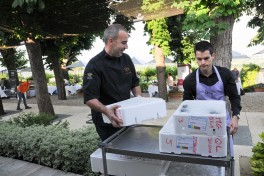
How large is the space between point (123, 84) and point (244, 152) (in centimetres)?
354

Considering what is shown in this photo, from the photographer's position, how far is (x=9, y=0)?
271 inches

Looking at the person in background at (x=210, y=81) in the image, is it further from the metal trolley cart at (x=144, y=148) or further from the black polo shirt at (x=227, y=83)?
the metal trolley cart at (x=144, y=148)

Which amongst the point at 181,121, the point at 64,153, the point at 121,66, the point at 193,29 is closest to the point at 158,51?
the point at 193,29

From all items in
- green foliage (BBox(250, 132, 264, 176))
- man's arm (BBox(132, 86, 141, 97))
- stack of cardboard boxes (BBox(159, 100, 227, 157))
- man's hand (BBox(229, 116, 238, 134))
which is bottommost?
green foliage (BBox(250, 132, 264, 176))

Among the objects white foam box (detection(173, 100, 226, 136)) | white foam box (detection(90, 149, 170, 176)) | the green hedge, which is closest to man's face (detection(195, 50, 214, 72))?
white foam box (detection(173, 100, 226, 136))

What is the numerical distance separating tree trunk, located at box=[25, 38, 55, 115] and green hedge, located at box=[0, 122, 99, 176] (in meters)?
4.54

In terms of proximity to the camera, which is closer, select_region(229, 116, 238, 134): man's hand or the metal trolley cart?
the metal trolley cart

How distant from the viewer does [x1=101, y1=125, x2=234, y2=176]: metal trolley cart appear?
1702mm

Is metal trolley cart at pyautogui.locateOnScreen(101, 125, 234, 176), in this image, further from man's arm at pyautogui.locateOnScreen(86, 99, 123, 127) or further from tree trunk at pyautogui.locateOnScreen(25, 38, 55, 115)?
tree trunk at pyautogui.locateOnScreen(25, 38, 55, 115)

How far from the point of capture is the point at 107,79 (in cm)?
246

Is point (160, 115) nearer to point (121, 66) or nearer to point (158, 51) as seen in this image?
point (121, 66)

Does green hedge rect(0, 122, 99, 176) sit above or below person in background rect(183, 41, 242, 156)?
below

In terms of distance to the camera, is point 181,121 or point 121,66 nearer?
point 181,121

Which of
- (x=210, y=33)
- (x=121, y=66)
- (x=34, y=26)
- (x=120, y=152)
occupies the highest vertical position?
(x=34, y=26)
